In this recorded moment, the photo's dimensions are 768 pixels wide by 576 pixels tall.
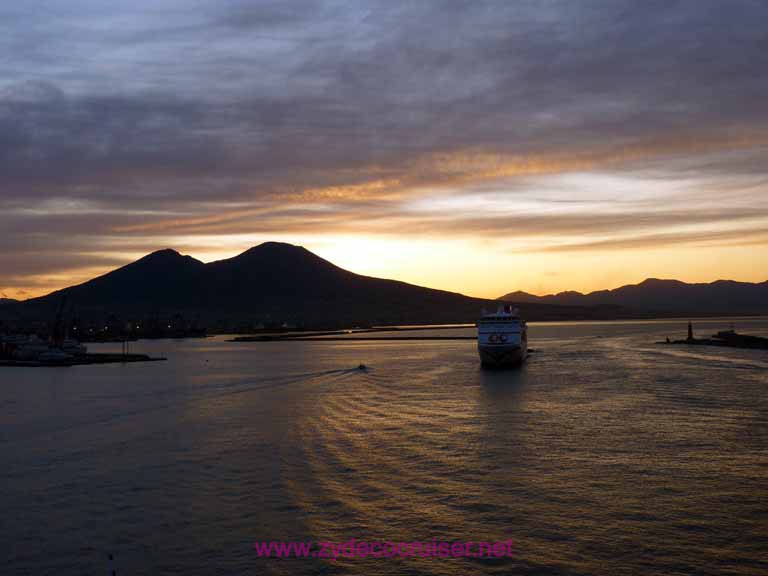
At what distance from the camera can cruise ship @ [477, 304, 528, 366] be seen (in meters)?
82.1

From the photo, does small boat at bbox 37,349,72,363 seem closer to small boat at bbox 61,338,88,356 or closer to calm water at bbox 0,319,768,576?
small boat at bbox 61,338,88,356

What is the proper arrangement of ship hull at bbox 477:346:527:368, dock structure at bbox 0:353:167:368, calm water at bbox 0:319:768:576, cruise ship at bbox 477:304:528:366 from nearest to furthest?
calm water at bbox 0:319:768:576, ship hull at bbox 477:346:527:368, cruise ship at bbox 477:304:528:366, dock structure at bbox 0:353:167:368

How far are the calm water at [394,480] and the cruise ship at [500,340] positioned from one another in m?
29.6

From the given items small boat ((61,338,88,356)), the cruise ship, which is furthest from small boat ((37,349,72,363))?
the cruise ship

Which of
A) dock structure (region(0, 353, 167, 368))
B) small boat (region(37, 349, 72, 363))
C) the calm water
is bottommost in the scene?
the calm water

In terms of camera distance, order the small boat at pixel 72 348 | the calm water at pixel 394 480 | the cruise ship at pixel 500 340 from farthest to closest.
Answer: the small boat at pixel 72 348 < the cruise ship at pixel 500 340 < the calm water at pixel 394 480

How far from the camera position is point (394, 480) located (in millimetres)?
24891

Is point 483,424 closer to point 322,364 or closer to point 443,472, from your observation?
point 443,472

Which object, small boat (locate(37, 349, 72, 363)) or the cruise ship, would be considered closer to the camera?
the cruise ship

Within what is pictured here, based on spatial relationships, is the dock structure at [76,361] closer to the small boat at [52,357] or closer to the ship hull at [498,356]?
the small boat at [52,357]

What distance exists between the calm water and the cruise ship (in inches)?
1164

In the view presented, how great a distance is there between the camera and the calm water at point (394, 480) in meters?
17.8

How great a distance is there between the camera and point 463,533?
1922 cm

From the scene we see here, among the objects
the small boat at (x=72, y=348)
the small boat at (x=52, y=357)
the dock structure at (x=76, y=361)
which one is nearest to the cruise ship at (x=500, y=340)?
the dock structure at (x=76, y=361)
